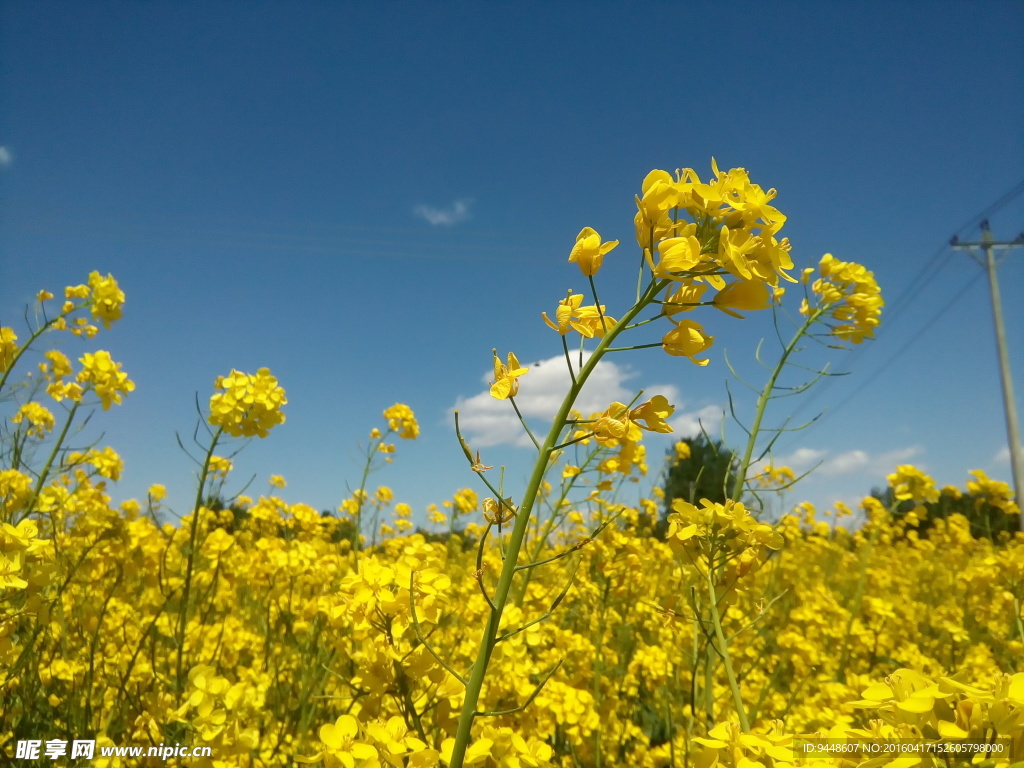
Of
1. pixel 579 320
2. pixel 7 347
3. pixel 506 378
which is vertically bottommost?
pixel 506 378

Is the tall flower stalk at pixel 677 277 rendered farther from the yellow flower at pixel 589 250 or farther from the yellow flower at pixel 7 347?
the yellow flower at pixel 7 347

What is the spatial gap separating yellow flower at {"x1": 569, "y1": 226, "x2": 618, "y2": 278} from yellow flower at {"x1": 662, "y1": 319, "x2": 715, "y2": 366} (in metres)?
0.20

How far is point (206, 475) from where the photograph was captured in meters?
2.25

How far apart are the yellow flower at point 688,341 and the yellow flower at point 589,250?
0.64ft

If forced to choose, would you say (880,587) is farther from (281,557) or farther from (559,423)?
(559,423)

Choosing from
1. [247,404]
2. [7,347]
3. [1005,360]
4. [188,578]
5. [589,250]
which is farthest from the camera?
[1005,360]

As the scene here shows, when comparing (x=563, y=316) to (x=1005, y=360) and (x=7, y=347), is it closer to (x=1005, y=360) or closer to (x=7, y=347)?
(x=7, y=347)

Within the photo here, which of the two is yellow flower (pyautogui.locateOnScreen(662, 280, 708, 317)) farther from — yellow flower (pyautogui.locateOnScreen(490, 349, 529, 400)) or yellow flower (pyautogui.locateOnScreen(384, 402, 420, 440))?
yellow flower (pyautogui.locateOnScreen(384, 402, 420, 440))

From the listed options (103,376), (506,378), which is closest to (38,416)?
(103,376)

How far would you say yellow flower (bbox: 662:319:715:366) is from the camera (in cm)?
98

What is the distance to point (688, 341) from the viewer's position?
3.24ft

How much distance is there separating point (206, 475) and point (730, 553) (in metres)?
1.95

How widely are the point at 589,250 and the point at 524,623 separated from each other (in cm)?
213

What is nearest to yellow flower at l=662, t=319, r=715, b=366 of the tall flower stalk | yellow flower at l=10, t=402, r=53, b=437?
the tall flower stalk
